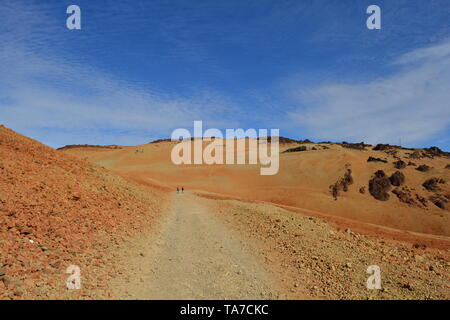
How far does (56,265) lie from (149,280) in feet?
8.43

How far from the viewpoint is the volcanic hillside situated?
30328 millimetres

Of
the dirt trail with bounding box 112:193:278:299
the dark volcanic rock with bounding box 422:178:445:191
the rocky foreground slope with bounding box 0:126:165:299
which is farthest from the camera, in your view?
the dark volcanic rock with bounding box 422:178:445:191

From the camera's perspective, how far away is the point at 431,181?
3512 cm

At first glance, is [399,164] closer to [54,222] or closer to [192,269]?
[192,269]

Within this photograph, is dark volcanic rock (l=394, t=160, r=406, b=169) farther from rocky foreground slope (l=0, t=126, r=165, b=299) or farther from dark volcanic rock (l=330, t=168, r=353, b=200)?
rocky foreground slope (l=0, t=126, r=165, b=299)

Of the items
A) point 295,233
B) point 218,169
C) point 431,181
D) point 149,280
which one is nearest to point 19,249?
point 149,280

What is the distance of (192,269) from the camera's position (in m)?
8.99

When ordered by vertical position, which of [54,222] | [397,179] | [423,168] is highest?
[423,168]

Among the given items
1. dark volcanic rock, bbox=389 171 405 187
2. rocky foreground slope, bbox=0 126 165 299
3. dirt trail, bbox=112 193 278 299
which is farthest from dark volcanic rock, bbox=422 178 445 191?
rocky foreground slope, bbox=0 126 165 299

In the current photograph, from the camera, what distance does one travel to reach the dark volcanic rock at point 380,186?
110ft

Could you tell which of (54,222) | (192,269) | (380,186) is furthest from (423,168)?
(54,222)

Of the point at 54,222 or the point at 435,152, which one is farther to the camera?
the point at 435,152

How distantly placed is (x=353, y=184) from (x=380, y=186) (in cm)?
314

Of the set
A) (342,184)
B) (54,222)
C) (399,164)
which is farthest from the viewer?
(399,164)
